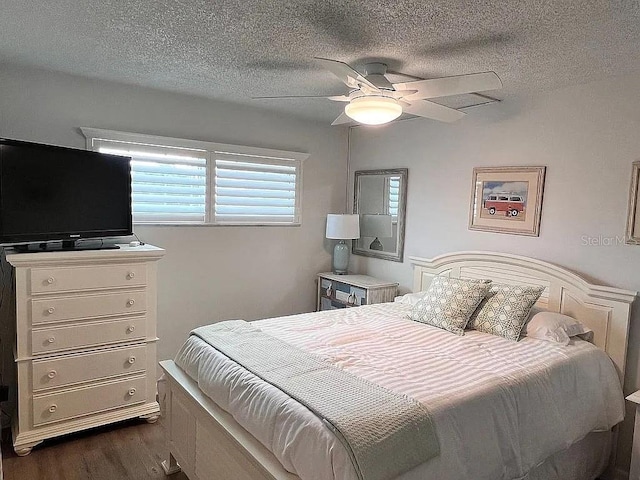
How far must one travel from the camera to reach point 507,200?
3.42m

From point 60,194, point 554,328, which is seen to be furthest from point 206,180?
point 554,328

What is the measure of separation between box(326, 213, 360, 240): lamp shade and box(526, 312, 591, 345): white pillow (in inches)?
76.0

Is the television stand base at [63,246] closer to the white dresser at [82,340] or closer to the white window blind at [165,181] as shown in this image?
the white dresser at [82,340]

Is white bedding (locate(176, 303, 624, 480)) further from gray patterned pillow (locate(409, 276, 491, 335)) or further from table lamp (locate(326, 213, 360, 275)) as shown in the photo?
table lamp (locate(326, 213, 360, 275))

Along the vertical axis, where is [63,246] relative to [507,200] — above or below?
below

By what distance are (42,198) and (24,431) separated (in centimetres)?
145

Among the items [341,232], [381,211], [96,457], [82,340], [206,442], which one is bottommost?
[96,457]

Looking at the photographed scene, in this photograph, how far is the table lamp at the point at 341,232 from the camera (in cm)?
440

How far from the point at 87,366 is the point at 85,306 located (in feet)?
1.32

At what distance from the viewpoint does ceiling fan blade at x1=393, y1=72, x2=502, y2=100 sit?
2.11 metres

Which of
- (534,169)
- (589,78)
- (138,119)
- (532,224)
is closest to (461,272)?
(532,224)

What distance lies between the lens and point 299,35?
2264 mm

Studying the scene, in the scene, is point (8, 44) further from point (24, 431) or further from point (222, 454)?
point (222, 454)

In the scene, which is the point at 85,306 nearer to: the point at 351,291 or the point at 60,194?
the point at 60,194
